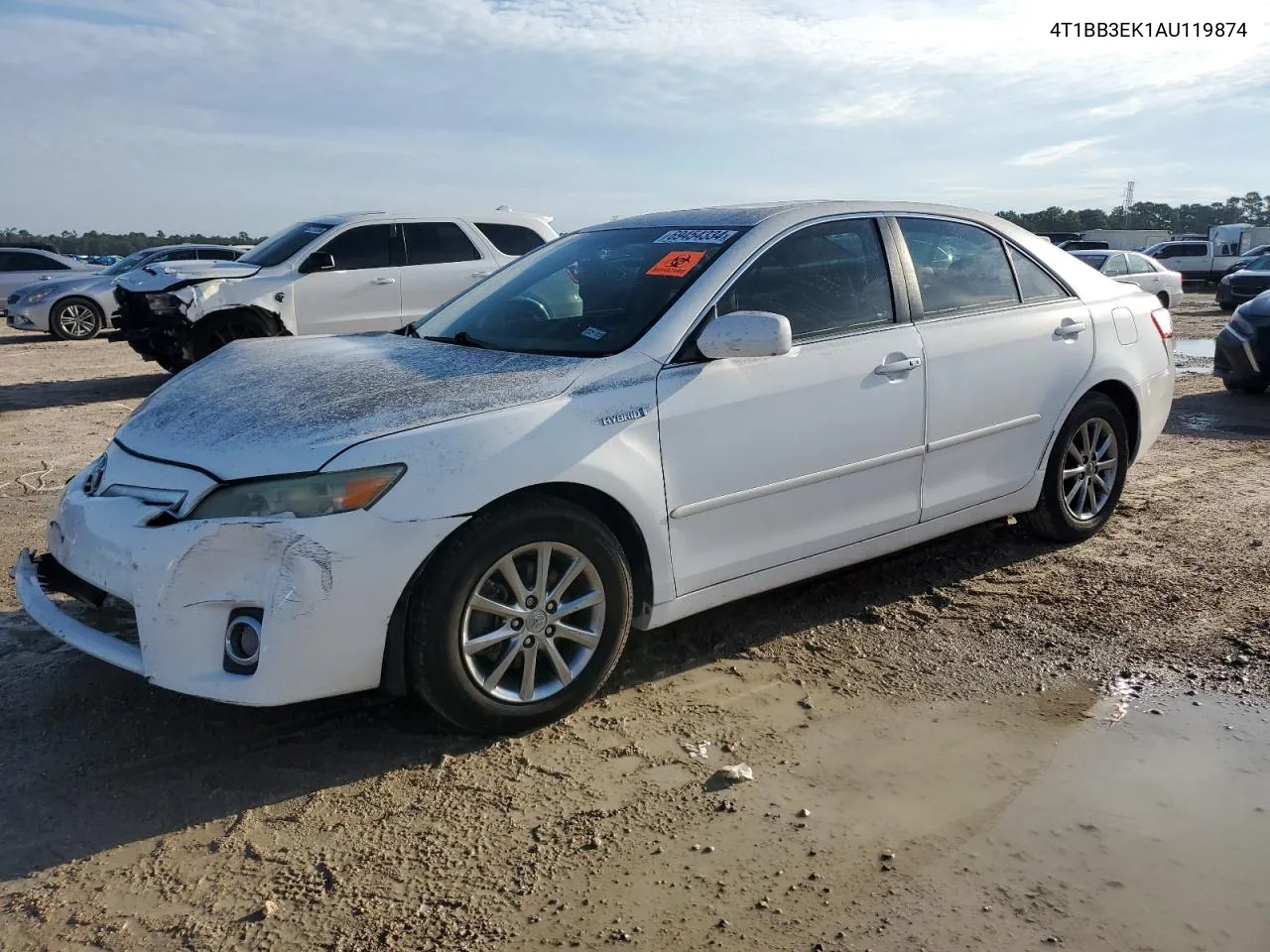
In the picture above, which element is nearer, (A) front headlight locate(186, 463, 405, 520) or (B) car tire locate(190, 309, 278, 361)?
(A) front headlight locate(186, 463, 405, 520)

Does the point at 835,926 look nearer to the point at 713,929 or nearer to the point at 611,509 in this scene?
the point at 713,929

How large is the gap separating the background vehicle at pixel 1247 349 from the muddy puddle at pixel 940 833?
7.42 m

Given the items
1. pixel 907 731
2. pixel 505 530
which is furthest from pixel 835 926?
pixel 505 530

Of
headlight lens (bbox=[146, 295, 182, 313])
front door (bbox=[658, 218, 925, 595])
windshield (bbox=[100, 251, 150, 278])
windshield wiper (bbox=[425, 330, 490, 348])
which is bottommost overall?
front door (bbox=[658, 218, 925, 595])

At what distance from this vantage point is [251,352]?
4.41m

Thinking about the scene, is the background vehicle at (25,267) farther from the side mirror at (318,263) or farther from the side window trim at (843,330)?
the side window trim at (843,330)

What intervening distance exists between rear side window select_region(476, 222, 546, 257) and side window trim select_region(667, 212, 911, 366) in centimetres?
747

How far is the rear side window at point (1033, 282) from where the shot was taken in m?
5.02

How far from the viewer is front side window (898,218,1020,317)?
460cm

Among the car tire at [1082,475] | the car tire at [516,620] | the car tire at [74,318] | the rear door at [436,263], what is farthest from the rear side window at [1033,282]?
the car tire at [74,318]

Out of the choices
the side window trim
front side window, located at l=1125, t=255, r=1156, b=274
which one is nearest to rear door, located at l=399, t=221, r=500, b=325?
the side window trim

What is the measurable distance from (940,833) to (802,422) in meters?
1.57

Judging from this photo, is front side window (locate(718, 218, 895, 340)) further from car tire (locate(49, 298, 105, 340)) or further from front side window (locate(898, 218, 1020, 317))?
car tire (locate(49, 298, 105, 340))

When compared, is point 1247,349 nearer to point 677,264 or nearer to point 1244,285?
point 677,264
